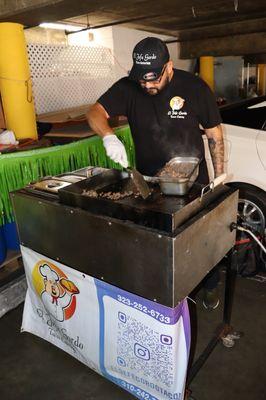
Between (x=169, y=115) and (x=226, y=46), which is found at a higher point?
(x=226, y=46)

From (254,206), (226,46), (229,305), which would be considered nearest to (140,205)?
(229,305)

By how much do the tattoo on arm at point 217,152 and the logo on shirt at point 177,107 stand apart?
257 mm

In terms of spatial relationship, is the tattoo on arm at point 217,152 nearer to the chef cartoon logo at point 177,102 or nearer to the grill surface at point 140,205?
the chef cartoon logo at point 177,102

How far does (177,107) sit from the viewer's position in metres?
1.58

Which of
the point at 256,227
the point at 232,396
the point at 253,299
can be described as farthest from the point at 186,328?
the point at 256,227

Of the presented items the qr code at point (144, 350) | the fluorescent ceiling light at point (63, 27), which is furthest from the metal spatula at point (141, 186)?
the fluorescent ceiling light at point (63, 27)

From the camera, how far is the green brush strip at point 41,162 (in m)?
1.85

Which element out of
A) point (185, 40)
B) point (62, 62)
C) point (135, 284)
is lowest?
point (135, 284)

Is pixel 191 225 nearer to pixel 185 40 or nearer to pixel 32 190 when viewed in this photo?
pixel 32 190

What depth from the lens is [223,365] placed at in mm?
1601

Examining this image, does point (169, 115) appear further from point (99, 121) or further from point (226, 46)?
point (226, 46)

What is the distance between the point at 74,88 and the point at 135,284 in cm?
299

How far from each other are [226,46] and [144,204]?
4.69 m

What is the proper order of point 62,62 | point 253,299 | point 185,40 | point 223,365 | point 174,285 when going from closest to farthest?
point 174,285 → point 223,365 → point 253,299 → point 62,62 → point 185,40
